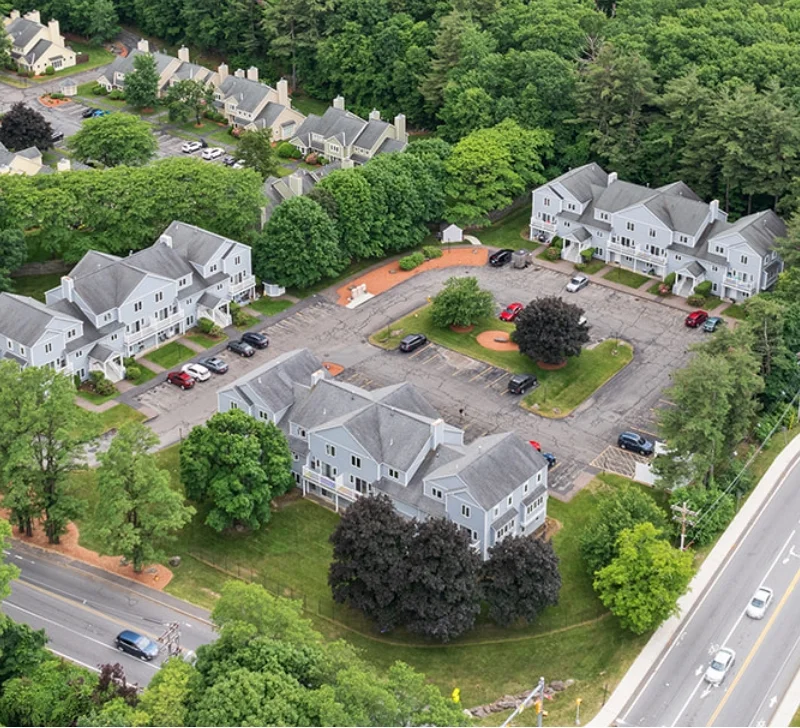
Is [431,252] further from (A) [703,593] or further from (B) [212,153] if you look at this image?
(A) [703,593]

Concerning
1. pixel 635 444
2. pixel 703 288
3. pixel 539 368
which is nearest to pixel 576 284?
pixel 703 288

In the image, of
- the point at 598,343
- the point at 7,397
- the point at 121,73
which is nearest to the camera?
the point at 7,397

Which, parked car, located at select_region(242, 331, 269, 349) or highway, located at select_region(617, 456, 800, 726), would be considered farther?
parked car, located at select_region(242, 331, 269, 349)

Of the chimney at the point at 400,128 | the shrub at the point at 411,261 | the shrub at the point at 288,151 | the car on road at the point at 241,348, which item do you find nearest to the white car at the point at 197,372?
the car on road at the point at 241,348

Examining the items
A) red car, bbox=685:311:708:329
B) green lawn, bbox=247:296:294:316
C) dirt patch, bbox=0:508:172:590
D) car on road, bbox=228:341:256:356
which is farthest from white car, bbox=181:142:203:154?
dirt patch, bbox=0:508:172:590

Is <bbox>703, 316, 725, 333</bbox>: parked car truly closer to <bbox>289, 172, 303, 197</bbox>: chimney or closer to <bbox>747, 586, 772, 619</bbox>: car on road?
<bbox>747, 586, 772, 619</bbox>: car on road

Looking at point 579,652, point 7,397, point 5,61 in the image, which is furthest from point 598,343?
point 5,61

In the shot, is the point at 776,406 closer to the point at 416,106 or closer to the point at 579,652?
the point at 579,652
